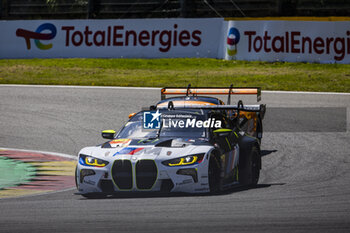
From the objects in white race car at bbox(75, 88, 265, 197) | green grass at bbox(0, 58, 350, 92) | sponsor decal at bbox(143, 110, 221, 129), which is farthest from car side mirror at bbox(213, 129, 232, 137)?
green grass at bbox(0, 58, 350, 92)

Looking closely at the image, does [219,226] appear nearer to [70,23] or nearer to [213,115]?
[213,115]

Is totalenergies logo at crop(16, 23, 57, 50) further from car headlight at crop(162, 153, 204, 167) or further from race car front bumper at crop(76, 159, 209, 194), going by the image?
car headlight at crop(162, 153, 204, 167)

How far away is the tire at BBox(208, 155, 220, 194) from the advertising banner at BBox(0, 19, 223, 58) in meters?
16.6

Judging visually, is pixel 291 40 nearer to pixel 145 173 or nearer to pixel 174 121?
pixel 174 121

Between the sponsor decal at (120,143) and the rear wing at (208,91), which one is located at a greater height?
the rear wing at (208,91)

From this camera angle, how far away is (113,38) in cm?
2623

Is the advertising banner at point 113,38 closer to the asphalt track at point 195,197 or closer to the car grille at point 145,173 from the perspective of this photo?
the asphalt track at point 195,197

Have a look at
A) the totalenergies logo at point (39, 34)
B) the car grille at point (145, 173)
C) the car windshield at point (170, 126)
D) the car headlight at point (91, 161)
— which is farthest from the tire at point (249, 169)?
the totalenergies logo at point (39, 34)

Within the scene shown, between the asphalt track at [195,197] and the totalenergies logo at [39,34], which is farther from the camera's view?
the totalenergies logo at [39,34]

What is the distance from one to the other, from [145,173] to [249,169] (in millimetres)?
2073

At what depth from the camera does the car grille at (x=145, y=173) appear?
28.6ft

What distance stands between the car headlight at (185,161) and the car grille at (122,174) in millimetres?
455

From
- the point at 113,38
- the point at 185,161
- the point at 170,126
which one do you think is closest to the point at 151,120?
the point at 170,126

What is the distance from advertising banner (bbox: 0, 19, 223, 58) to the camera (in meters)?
25.4
